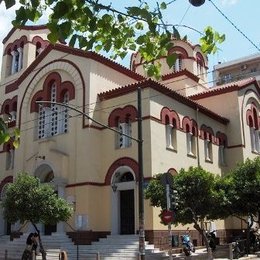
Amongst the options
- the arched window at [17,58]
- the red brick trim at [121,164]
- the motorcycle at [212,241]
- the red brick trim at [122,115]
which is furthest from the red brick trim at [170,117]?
the arched window at [17,58]

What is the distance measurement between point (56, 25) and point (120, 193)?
2072cm

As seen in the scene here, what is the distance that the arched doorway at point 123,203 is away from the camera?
25.6 meters

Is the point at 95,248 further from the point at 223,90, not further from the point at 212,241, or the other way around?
the point at 223,90

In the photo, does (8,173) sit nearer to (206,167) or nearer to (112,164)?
(112,164)

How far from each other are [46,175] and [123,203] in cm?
569

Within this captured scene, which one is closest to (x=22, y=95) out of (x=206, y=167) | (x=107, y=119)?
(x=107, y=119)

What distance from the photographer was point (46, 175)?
28.8m

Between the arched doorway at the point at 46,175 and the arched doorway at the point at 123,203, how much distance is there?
405cm

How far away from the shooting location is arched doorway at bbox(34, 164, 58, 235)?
1085 inches

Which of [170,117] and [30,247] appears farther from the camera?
[170,117]

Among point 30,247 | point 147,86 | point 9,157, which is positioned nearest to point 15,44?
point 9,157

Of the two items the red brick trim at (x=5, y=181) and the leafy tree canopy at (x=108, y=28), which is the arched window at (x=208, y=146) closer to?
the red brick trim at (x=5, y=181)

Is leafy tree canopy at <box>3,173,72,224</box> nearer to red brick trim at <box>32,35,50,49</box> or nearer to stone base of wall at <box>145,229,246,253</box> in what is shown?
stone base of wall at <box>145,229,246,253</box>

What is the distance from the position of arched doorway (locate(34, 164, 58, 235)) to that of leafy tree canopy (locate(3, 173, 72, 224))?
498 centimetres
